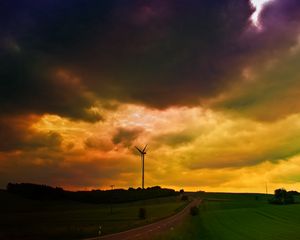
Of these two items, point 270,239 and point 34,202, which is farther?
point 34,202

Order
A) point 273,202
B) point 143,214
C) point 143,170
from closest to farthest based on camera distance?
point 143,214, point 143,170, point 273,202

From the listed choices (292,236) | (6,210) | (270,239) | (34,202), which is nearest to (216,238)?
(270,239)

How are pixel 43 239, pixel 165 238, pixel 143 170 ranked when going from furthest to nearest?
pixel 143 170 < pixel 43 239 < pixel 165 238

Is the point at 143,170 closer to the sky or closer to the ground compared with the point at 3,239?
closer to the sky

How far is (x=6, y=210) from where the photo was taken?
16325cm

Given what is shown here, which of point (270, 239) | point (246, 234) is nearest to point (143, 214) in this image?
point (246, 234)

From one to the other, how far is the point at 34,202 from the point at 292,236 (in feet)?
508

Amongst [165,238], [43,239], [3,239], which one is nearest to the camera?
[165,238]

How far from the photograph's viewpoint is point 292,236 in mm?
58844

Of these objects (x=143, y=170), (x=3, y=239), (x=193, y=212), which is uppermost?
(x=143, y=170)

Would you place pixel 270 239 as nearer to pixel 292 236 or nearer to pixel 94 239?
pixel 292 236

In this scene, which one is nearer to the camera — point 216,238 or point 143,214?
point 216,238

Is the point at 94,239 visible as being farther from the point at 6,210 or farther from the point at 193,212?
the point at 6,210

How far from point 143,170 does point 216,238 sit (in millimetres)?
85407
